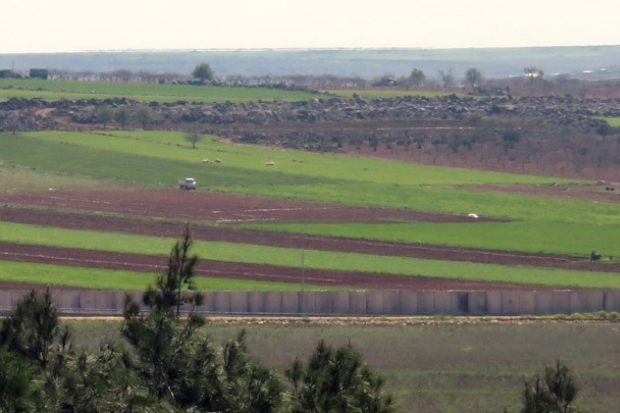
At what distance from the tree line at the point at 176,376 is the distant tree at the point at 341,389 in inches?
0.5

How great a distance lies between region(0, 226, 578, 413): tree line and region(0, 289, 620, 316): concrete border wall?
20.9 m

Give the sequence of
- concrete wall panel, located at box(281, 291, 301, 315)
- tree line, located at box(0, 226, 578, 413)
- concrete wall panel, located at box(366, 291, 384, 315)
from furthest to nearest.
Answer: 1. concrete wall panel, located at box(366, 291, 384, 315)
2. concrete wall panel, located at box(281, 291, 301, 315)
3. tree line, located at box(0, 226, 578, 413)

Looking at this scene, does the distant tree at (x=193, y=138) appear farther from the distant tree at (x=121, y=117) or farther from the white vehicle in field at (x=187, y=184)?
the white vehicle in field at (x=187, y=184)

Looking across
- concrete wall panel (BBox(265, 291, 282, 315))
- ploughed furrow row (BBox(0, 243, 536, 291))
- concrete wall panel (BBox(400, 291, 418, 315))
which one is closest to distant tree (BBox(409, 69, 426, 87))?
ploughed furrow row (BBox(0, 243, 536, 291))

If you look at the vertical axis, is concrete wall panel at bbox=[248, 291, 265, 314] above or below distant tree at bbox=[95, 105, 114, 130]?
below

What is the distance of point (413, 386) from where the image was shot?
37.4 metres

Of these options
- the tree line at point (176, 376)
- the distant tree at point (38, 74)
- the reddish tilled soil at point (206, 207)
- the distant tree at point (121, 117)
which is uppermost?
the distant tree at point (38, 74)

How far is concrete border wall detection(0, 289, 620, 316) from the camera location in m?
45.5

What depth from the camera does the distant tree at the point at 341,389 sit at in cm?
2150

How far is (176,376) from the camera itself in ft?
75.3

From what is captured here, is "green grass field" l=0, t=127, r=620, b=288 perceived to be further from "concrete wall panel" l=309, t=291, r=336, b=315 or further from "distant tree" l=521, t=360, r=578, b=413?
"distant tree" l=521, t=360, r=578, b=413

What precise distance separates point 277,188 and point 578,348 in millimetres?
39806

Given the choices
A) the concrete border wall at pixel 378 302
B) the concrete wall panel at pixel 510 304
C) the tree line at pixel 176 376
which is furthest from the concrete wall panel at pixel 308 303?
the tree line at pixel 176 376

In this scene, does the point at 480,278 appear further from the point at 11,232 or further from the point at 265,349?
the point at 11,232
